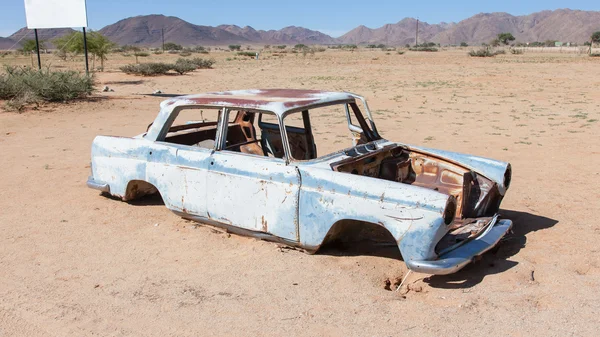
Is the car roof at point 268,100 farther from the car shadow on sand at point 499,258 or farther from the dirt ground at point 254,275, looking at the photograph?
the car shadow on sand at point 499,258

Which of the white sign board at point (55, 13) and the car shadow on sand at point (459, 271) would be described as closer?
the car shadow on sand at point (459, 271)

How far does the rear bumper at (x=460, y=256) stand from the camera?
12.2ft

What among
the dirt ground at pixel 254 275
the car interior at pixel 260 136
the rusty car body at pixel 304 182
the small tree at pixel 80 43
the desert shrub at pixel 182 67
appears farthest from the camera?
the desert shrub at pixel 182 67

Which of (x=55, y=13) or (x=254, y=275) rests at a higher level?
(x=55, y=13)

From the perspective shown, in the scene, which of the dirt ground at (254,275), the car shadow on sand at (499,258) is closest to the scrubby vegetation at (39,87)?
the dirt ground at (254,275)

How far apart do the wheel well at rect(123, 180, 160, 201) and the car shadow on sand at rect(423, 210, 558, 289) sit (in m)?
3.19

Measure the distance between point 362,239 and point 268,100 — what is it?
4.92 ft

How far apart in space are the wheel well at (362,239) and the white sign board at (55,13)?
53.7ft

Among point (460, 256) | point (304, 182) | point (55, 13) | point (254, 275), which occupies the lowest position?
point (254, 275)

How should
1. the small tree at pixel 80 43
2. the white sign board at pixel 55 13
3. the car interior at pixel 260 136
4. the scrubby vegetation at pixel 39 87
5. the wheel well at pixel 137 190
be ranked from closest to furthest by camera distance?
the car interior at pixel 260 136 → the wheel well at pixel 137 190 → the scrubby vegetation at pixel 39 87 → the white sign board at pixel 55 13 → the small tree at pixel 80 43

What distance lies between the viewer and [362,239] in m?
4.80

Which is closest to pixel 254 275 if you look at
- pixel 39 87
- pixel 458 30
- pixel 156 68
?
pixel 39 87

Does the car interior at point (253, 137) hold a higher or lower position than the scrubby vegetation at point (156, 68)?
lower

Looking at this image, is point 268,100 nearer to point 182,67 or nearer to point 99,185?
point 99,185
